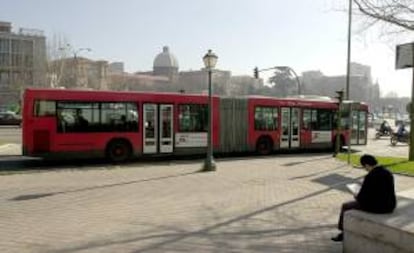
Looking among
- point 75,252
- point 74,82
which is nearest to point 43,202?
point 75,252

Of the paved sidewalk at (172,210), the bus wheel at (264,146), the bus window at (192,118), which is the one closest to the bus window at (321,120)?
the bus wheel at (264,146)

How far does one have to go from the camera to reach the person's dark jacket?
8.07 m

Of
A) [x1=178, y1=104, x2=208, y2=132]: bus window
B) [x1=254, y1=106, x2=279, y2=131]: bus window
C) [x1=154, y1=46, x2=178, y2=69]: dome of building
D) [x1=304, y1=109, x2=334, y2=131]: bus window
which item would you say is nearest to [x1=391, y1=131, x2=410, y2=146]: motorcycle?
[x1=304, y1=109, x2=334, y2=131]: bus window

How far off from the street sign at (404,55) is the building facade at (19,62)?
57218mm

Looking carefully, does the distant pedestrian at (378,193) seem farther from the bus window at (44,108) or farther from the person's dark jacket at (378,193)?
the bus window at (44,108)

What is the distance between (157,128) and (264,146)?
6028mm

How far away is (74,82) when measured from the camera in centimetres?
6894

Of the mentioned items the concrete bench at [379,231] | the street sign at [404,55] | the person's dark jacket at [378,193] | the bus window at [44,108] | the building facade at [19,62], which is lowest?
the concrete bench at [379,231]

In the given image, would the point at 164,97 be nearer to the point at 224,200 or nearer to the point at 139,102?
the point at 139,102

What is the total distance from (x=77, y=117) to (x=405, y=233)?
52.6 ft

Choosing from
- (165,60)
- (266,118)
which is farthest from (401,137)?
(165,60)

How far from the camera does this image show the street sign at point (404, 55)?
15414 millimetres

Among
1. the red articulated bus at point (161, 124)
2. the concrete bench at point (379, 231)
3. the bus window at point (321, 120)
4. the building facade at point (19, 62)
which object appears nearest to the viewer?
the concrete bench at point (379, 231)

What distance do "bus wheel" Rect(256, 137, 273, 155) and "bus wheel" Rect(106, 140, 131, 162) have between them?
6712 millimetres
